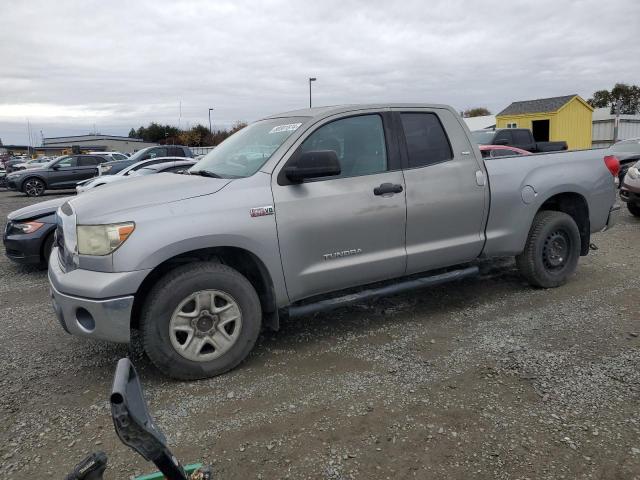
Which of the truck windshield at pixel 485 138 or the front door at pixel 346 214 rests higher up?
the truck windshield at pixel 485 138

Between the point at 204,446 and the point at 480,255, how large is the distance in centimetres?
305

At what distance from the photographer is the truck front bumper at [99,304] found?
10.6 ft

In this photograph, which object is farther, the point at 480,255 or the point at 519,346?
the point at 480,255

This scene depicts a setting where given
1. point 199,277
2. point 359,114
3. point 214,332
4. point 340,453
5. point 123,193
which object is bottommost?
point 340,453

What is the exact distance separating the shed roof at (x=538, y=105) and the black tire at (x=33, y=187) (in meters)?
25.0

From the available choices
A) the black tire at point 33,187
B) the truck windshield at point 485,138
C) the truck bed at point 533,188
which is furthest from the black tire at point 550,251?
the black tire at point 33,187

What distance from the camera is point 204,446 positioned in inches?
111

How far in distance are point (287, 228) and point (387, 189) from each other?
920mm

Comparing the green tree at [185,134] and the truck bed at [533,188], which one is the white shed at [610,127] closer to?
the truck bed at [533,188]

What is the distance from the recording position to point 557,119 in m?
27.5

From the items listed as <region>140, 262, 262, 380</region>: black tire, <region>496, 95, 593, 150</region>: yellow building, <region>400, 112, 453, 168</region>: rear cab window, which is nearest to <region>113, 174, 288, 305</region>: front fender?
<region>140, 262, 262, 380</region>: black tire

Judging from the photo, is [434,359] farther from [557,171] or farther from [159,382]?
[557,171]

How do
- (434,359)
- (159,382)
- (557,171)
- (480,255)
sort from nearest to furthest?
(159,382) → (434,359) → (480,255) → (557,171)

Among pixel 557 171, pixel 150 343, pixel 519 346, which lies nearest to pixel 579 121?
pixel 557 171
